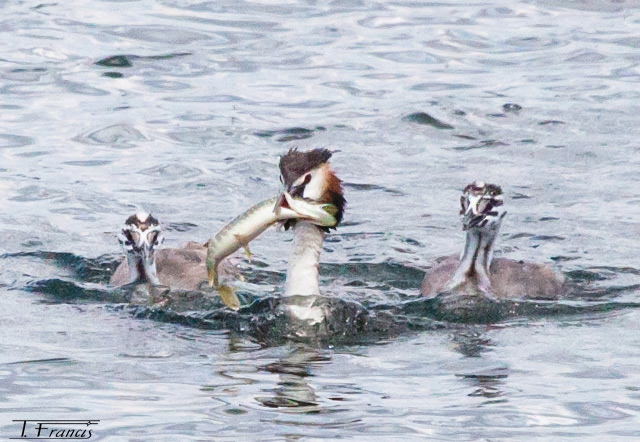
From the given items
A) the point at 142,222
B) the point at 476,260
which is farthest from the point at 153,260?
the point at 476,260

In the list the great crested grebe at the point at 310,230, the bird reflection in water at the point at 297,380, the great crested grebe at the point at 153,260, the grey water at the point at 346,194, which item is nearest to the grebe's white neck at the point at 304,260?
the great crested grebe at the point at 310,230

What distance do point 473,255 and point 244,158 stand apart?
15.6ft

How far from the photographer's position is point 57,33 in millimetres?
22766

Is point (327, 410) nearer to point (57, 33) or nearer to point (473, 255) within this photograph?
point (473, 255)

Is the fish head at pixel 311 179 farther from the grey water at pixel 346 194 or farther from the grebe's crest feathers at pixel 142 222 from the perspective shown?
the grebe's crest feathers at pixel 142 222

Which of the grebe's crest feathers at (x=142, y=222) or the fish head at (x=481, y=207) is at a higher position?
the fish head at (x=481, y=207)

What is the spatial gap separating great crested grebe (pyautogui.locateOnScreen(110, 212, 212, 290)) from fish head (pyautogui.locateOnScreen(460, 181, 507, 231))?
95.1 inches

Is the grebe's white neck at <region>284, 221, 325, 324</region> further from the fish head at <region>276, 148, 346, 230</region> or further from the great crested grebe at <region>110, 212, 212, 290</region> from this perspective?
the great crested grebe at <region>110, 212, 212, 290</region>

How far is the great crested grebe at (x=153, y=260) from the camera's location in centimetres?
1391

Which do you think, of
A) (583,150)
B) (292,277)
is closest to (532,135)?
(583,150)

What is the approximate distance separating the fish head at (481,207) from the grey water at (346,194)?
0.72 meters

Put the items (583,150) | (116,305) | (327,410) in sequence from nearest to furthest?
(327,410), (116,305), (583,150)

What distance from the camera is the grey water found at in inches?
392

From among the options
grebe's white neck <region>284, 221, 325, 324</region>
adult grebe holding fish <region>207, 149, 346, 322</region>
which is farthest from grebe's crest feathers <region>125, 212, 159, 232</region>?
grebe's white neck <region>284, 221, 325, 324</region>
